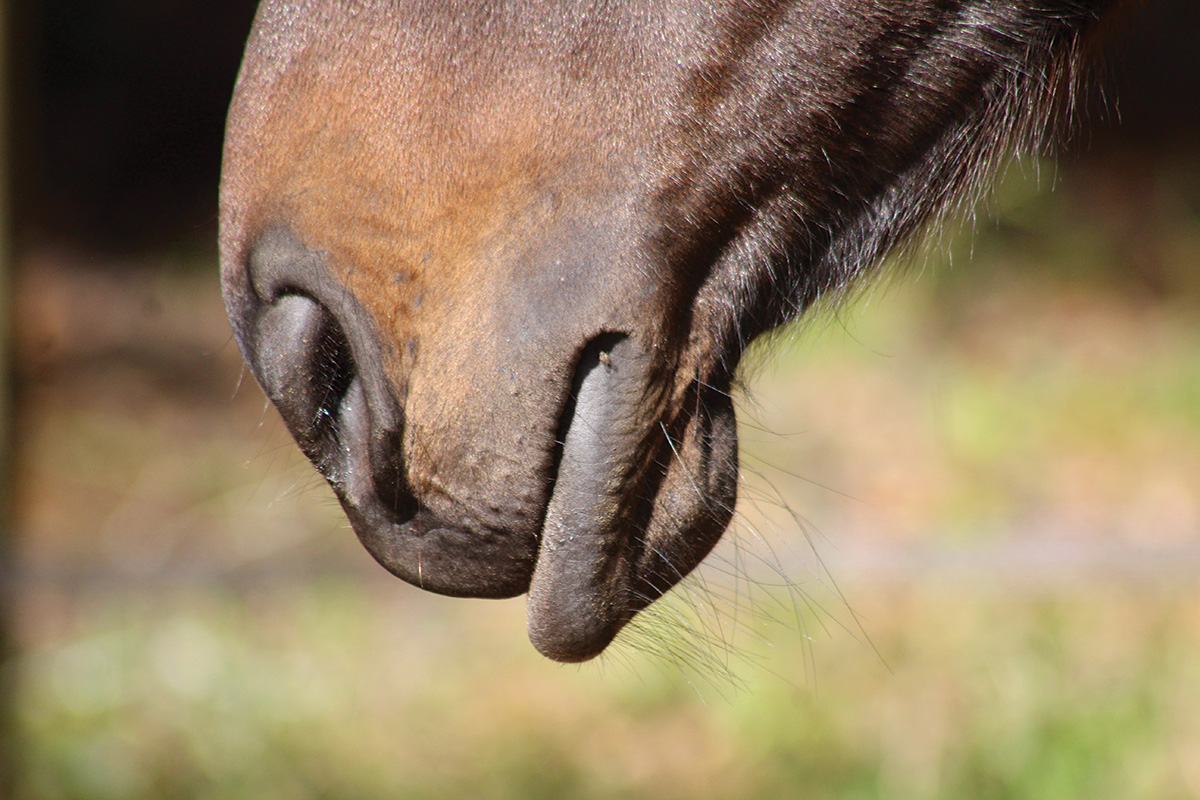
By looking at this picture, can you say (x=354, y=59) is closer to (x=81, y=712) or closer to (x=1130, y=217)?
(x=81, y=712)

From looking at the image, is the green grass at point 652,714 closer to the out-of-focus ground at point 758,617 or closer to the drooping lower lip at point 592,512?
the out-of-focus ground at point 758,617

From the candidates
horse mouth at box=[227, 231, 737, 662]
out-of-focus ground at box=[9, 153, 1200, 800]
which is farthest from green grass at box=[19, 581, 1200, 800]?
horse mouth at box=[227, 231, 737, 662]

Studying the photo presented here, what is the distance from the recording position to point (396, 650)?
183 cm

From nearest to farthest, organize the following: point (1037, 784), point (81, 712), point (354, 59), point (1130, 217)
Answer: point (354, 59) < point (1037, 784) < point (81, 712) < point (1130, 217)

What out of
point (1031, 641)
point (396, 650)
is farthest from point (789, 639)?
point (396, 650)

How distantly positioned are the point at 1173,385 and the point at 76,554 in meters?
1.90

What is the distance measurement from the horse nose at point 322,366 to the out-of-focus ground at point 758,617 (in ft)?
1.89

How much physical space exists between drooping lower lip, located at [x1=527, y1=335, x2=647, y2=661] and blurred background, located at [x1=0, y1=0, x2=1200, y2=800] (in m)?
0.13

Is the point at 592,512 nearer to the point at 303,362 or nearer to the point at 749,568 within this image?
the point at 303,362

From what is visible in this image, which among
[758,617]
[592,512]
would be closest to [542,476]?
[592,512]

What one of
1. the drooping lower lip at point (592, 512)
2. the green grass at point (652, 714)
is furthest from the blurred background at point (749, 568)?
the drooping lower lip at point (592, 512)

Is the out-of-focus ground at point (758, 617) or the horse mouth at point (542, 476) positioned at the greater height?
the horse mouth at point (542, 476)

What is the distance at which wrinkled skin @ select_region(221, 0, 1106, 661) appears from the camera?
59cm

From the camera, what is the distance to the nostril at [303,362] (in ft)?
1.99
